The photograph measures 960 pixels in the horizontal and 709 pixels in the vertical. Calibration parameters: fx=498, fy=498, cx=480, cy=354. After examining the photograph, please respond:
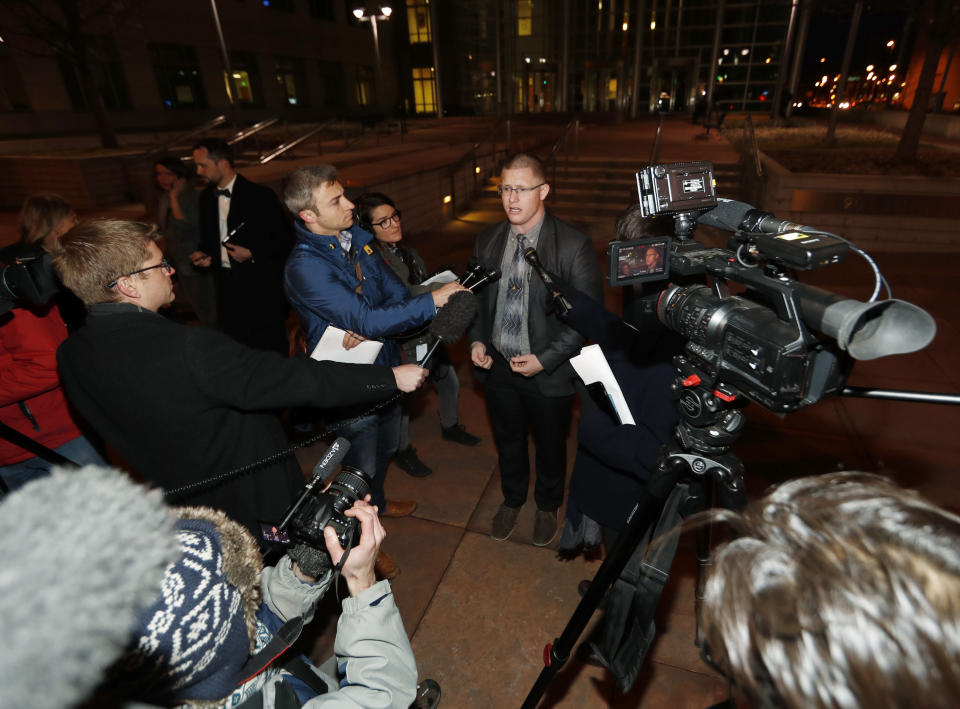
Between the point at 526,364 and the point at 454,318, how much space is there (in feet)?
1.72

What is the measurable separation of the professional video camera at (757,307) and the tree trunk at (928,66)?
11.5 meters

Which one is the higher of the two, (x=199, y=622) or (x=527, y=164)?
(x=527, y=164)

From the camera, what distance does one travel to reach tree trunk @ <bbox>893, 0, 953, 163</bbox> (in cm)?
864

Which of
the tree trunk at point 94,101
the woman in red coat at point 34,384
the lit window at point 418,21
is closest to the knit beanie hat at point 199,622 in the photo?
the woman in red coat at point 34,384

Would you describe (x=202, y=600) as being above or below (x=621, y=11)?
below

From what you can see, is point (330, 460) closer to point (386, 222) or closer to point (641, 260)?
point (641, 260)

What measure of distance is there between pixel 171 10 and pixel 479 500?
1152 inches

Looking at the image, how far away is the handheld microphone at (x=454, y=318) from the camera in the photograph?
222 centimetres

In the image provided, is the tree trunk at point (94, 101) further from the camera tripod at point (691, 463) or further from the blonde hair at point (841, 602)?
the blonde hair at point (841, 602)

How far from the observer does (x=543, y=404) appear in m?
2.74

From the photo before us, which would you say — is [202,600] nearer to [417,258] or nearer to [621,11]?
[417,258]

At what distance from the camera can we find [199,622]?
91cm

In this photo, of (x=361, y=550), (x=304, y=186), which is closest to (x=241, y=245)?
(x=304, y=186)

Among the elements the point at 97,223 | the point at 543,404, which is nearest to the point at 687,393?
the point at 543,404
